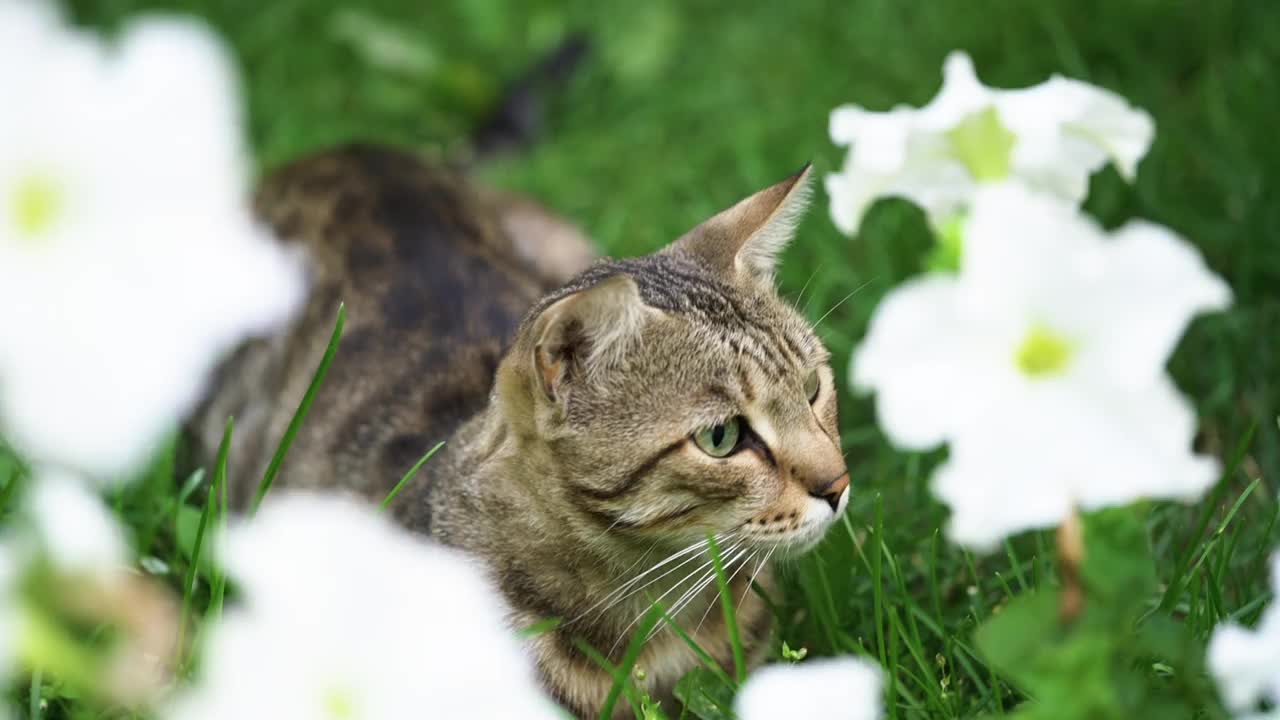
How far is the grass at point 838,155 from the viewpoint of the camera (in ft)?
6.25

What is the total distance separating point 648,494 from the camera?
1847mm

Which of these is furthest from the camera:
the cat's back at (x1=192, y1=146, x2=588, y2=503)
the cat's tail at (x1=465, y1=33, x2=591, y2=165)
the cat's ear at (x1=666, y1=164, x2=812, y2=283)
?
the cat's tail at (x1=465, y1=33, x2=591, y2=165)

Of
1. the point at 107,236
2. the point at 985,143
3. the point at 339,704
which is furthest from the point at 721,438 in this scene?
the point at 107,236

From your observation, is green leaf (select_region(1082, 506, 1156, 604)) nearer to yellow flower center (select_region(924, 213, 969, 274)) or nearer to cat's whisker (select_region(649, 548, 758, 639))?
yellow flower center (select_region(924, 213, 969, 274))

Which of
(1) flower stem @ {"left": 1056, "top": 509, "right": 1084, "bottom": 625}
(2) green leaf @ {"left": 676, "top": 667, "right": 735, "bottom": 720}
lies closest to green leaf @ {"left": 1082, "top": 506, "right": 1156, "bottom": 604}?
(1) flower stem @ {"left": 1056, "top": 509, "right": 1084, "bottom": 625}

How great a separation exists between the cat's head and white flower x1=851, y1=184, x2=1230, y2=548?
94cm

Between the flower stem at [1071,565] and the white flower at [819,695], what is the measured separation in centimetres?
22

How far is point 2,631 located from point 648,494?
133 cm

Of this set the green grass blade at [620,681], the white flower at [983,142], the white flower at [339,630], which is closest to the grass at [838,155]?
the green grass blade at [620,681]

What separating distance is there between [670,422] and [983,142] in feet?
2.83

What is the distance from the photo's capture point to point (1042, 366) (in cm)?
85

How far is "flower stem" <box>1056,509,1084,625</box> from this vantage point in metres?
0.99

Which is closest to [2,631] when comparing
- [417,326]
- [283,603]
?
[283,603]

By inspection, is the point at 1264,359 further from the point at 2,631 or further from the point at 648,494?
the point at 2,631
